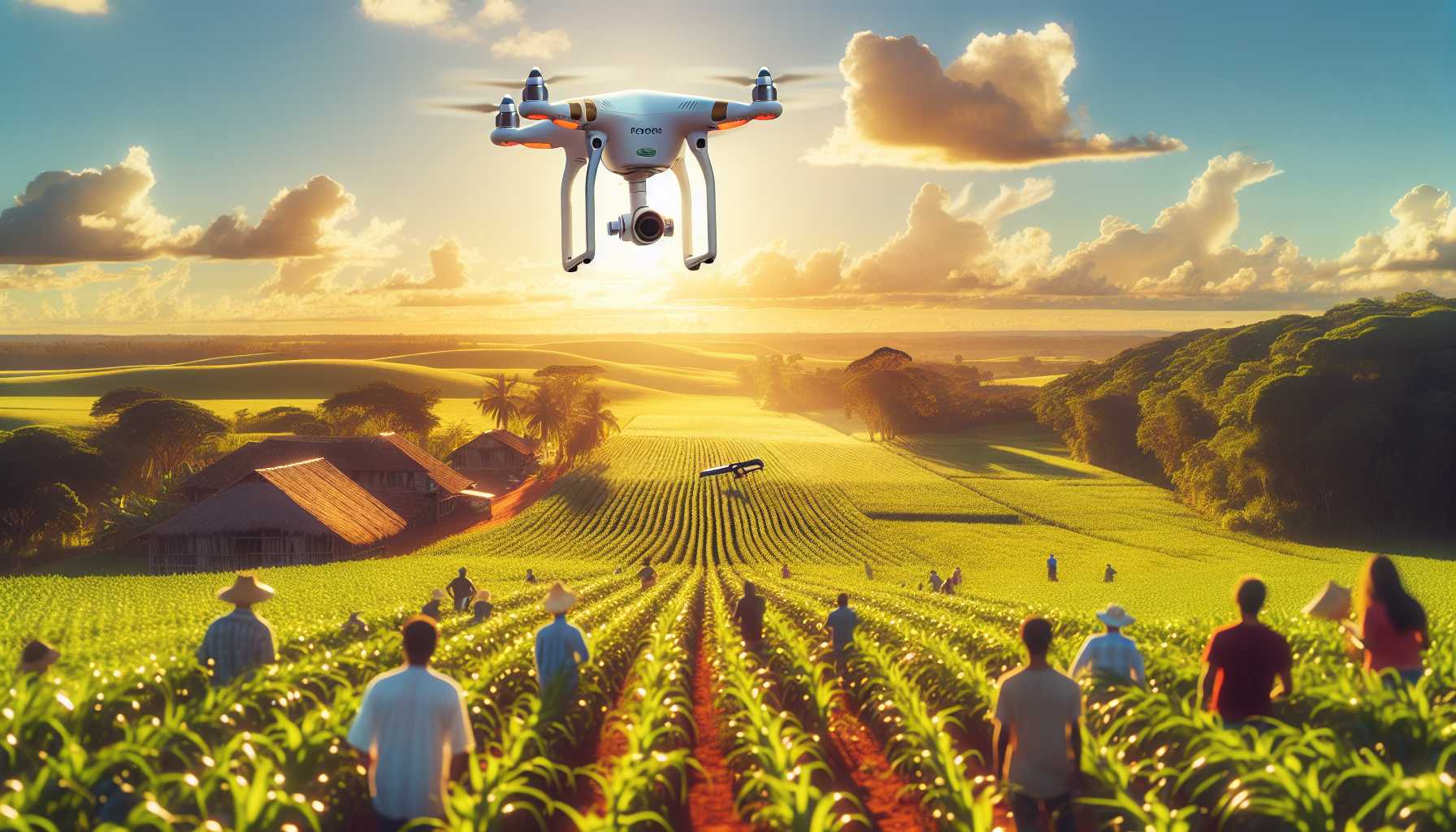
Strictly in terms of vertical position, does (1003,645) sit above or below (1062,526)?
above

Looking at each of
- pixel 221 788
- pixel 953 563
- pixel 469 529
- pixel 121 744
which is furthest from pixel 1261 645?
pixel 469 529

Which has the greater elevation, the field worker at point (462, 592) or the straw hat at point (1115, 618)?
the straw hat at point (1115, 618)

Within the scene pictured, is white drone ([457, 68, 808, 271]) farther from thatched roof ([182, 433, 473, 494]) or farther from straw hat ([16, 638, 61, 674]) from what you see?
thatched roof ([182, 433, 473, 494])

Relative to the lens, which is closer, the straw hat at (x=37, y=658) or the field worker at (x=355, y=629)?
the straw hat at (x=37, y=658)

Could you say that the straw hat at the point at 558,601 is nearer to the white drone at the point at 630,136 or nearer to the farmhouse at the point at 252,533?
the white drone at the point at 630,136

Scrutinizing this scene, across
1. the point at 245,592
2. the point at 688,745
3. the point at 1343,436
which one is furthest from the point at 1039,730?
the point at 1343,436

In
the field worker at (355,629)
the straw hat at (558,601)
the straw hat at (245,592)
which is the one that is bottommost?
the field worker at (355,629)

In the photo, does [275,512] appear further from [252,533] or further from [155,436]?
[155,436]

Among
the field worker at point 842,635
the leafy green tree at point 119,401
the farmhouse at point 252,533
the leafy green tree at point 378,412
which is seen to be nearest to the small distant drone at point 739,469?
the farmhouse at point 252,533

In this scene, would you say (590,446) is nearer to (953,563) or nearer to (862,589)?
(953,563)
